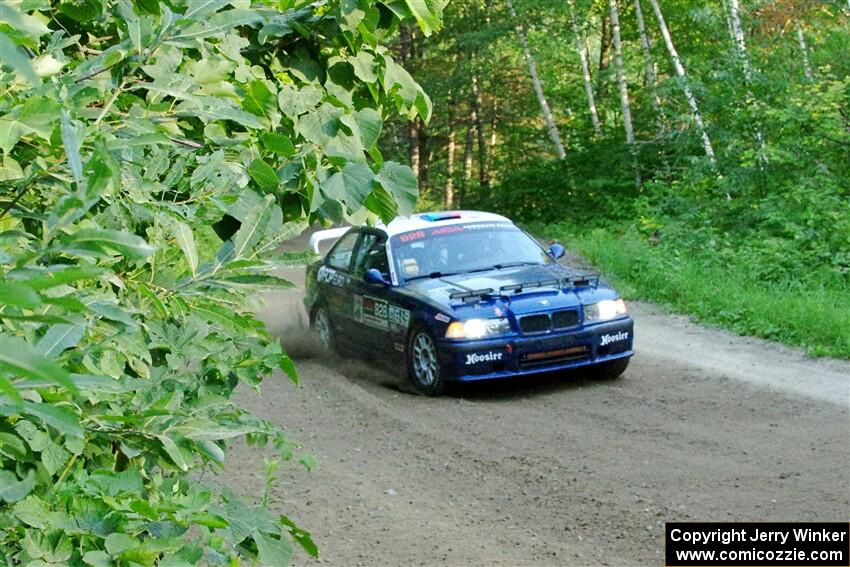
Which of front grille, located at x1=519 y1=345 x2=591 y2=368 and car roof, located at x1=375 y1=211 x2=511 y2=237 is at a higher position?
car roof, located at x1=375 y1=211 x2=511 y2=237

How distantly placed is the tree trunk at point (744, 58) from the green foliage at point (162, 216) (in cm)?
1675

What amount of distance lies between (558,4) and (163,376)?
27.4 metres

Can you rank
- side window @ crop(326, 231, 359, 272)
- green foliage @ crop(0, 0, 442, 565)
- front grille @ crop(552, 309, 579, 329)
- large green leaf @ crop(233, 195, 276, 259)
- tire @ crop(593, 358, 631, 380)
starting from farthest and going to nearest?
side window @ crop(326, 231, 359, 272) → tire @ crop(593, 358, 631, 380) → front grille @ crop(552, 309, 579, 329) → large green leaf @ crop(233, 195, 276, 259) → green foliage @ crop(0, 0, 442, 565)

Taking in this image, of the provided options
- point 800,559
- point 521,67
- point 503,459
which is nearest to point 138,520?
point 800,559

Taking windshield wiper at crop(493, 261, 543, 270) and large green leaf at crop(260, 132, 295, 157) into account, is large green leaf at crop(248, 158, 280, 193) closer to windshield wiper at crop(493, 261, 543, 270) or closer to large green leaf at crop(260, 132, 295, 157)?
large green leaf at crop(260, 132, 295, 157)

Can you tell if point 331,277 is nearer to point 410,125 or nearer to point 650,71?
point 650,71

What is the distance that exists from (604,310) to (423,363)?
181 centimetres

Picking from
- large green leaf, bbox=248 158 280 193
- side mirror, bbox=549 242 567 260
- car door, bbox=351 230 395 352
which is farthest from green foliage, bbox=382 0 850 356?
large green leaf, bbox=248 158 280 193

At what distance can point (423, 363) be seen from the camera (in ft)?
37.9

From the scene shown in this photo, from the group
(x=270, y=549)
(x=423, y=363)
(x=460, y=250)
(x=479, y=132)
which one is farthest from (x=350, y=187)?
(x=479, y=132)

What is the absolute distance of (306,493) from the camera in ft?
25.4

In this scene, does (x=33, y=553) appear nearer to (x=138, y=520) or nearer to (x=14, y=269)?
(x=138, y=520)

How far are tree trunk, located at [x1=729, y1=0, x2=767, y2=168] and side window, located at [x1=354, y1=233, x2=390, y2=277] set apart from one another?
345 inches

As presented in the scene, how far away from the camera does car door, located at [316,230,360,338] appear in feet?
43.1
